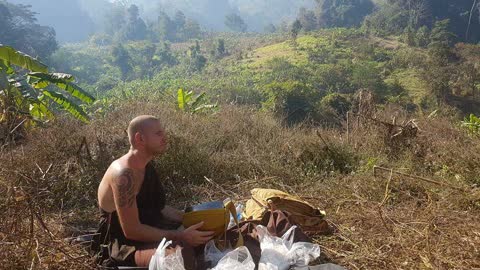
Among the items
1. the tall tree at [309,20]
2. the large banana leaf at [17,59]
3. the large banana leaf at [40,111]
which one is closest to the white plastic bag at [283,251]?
the large banana leaf at [17,59]

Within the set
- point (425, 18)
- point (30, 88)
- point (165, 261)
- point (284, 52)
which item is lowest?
point (284, 52)

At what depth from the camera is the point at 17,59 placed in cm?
591

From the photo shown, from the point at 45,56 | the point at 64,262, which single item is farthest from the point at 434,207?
the point at 45,56

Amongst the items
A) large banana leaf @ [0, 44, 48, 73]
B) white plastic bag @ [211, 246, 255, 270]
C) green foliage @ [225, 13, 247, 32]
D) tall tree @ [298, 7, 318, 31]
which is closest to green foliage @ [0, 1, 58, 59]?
large banana leaf @ [0, 44, 48, 73]

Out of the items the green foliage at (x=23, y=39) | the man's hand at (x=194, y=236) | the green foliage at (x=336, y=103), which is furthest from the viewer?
the green foliage at (x=23, y=39)

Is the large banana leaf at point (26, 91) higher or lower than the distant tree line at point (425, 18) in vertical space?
higher

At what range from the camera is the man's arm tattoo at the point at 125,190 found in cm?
229

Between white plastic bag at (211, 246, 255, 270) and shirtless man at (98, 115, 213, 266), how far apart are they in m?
Result: 0.19

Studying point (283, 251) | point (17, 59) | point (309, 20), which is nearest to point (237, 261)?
point (283, 251)

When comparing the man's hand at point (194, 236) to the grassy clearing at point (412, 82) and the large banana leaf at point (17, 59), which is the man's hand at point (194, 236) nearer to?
the large banana leaf at point (17, 59)

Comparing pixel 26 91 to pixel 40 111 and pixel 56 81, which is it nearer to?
pixel 40 111

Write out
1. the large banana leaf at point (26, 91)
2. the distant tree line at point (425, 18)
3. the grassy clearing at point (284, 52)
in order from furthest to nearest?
the distant tree line at point (425, 18) → the grassy clearing at point (284, 52) → the large banana leaf at point (26, 91)

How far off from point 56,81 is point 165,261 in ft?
17.1

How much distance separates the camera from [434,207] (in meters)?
3.37
